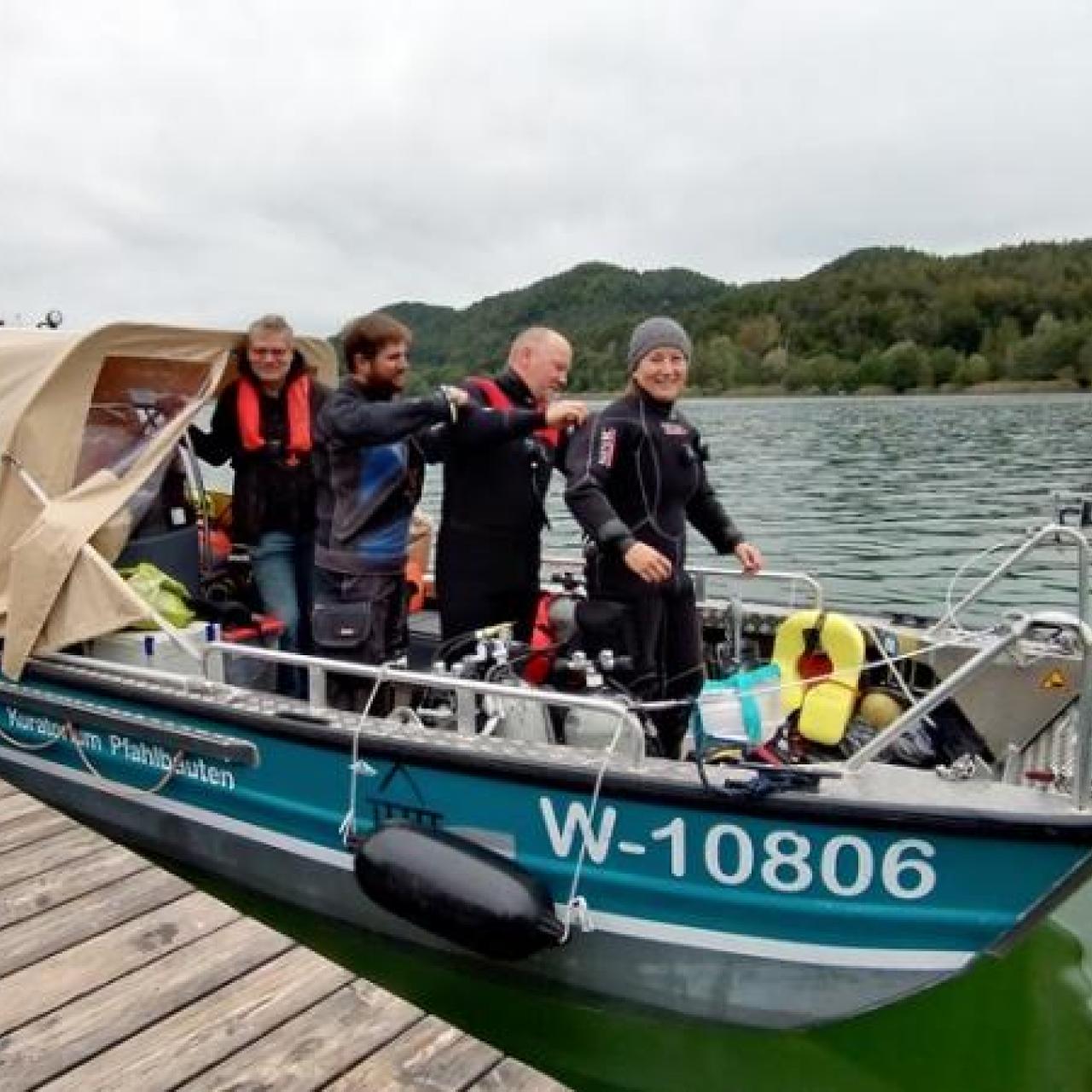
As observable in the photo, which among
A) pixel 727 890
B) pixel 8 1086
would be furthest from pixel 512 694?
pixel 8 1086

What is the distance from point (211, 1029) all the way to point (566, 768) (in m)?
1.37

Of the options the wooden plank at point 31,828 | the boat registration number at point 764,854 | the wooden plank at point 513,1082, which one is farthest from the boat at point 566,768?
the wooden plank at point 513,1082

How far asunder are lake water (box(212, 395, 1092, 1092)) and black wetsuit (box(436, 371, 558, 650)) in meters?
1.48

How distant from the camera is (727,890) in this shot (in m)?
3.55

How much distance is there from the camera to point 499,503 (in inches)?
181

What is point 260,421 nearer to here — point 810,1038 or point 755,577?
point 755,577

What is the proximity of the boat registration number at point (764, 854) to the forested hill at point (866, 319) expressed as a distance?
5704 centimetres

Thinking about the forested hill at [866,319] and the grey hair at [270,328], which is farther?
the forested hill at [866,319]

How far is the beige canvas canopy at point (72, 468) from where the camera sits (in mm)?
4691

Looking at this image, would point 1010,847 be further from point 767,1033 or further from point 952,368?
point 952,368

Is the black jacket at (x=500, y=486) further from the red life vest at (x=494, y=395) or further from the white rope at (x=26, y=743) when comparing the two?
the white rope at (x=26, y=743)

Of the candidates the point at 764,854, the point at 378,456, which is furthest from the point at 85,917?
the point at 378,456

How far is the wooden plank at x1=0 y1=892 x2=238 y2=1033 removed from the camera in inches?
110

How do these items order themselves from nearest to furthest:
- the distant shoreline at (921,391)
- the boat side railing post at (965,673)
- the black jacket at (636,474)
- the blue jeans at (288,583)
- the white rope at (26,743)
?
the boat side railing post at (965,673), the black jacket at (636,474), the white rope at (26,743), the blue jeans at (288,583), the distant shoreline at (921,391)
